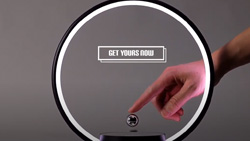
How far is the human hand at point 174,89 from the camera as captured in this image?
3.08 ft

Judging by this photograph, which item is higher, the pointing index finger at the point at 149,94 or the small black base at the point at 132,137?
the pointing index finger at the point at 149,94

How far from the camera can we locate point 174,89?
0.98m

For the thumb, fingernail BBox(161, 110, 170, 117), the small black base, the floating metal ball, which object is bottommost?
the small black base

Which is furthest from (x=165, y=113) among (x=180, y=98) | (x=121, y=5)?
(x=121, y=5)

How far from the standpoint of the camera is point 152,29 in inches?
40.8

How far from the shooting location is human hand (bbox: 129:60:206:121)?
94 cm

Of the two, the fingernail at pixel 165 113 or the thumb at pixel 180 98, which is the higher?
the thumb at pixel 180 98

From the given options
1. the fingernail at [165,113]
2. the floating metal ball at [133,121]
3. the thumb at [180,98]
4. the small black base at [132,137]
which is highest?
the thumb at [180,98]

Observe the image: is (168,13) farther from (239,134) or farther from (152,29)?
(239,134)

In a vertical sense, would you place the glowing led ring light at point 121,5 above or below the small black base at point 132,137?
above

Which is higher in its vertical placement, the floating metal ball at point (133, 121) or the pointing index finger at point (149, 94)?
the pointing index finger at point (149, 94)

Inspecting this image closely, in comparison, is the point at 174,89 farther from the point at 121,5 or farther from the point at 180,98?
the point at 121,5

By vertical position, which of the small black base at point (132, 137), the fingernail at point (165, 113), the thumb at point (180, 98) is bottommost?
the small black base at point (132, 137)

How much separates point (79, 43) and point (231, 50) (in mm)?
273
